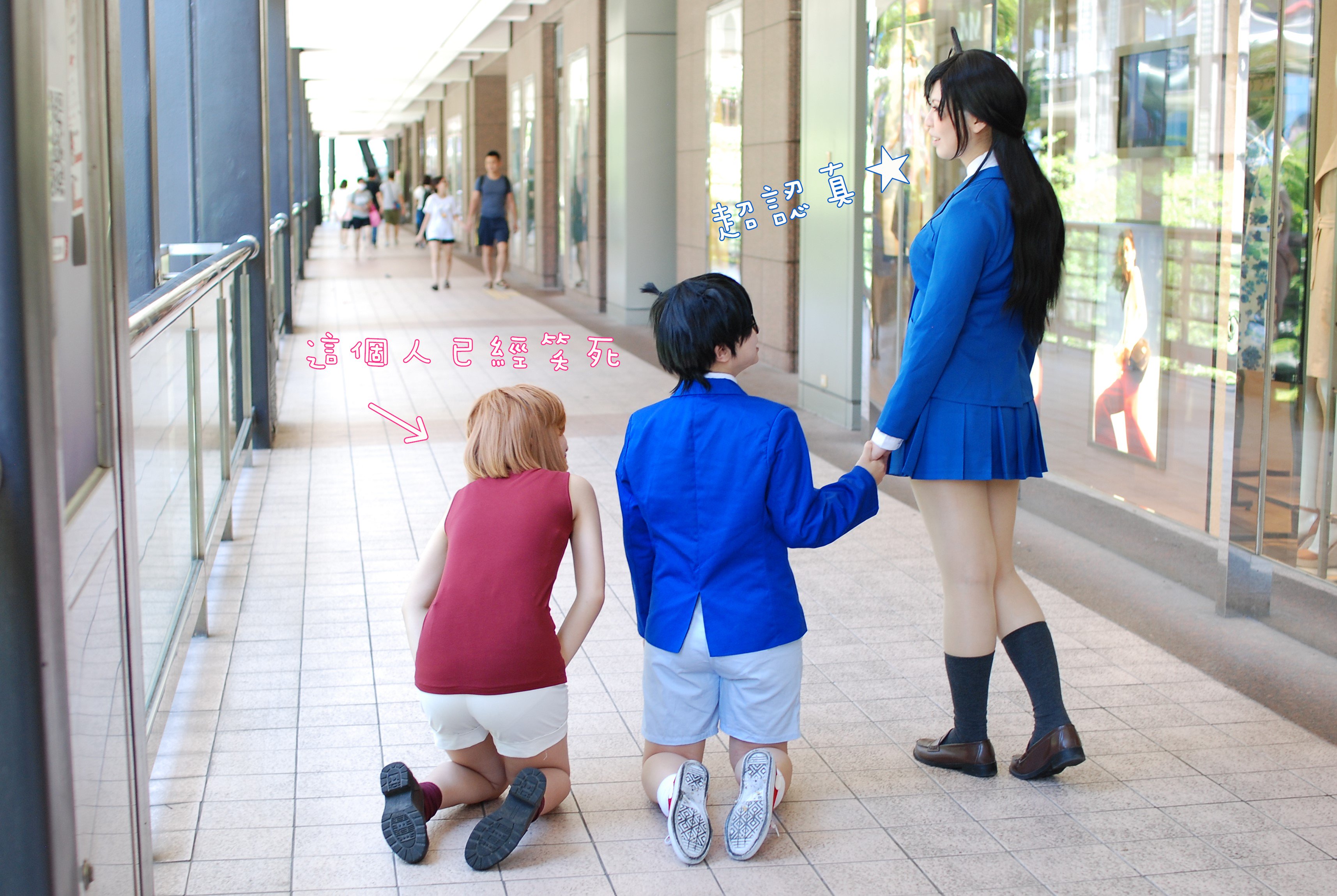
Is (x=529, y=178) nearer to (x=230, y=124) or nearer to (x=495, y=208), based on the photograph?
(x=495, y=208)

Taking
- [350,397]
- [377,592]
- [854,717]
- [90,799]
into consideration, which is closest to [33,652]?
[90,799]

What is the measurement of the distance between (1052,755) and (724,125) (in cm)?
858

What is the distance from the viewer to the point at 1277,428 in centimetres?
404

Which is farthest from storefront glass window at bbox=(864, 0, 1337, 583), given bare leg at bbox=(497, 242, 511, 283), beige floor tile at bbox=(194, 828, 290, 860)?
bare leg at bbox=(497, 242, 511, 283)

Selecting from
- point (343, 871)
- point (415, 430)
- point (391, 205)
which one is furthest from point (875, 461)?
point (391, 205)

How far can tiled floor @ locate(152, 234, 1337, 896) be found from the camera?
2.45 metres

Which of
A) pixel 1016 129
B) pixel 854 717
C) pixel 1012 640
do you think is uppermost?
pixel 1016 129

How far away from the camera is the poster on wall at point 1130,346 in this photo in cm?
489

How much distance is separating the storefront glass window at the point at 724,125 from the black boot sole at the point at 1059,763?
24.9ft

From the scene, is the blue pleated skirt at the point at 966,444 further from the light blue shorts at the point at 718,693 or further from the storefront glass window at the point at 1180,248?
the storefront glass window at the point at 1180,248

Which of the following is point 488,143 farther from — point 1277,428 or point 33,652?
point 33,652

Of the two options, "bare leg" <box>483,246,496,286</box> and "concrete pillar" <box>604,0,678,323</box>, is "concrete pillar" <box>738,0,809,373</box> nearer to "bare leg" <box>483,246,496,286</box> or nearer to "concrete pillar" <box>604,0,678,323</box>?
"concrete pillar" <box>604,0,678,323</box>

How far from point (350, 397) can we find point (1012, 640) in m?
6.36

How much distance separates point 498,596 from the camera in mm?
2455
